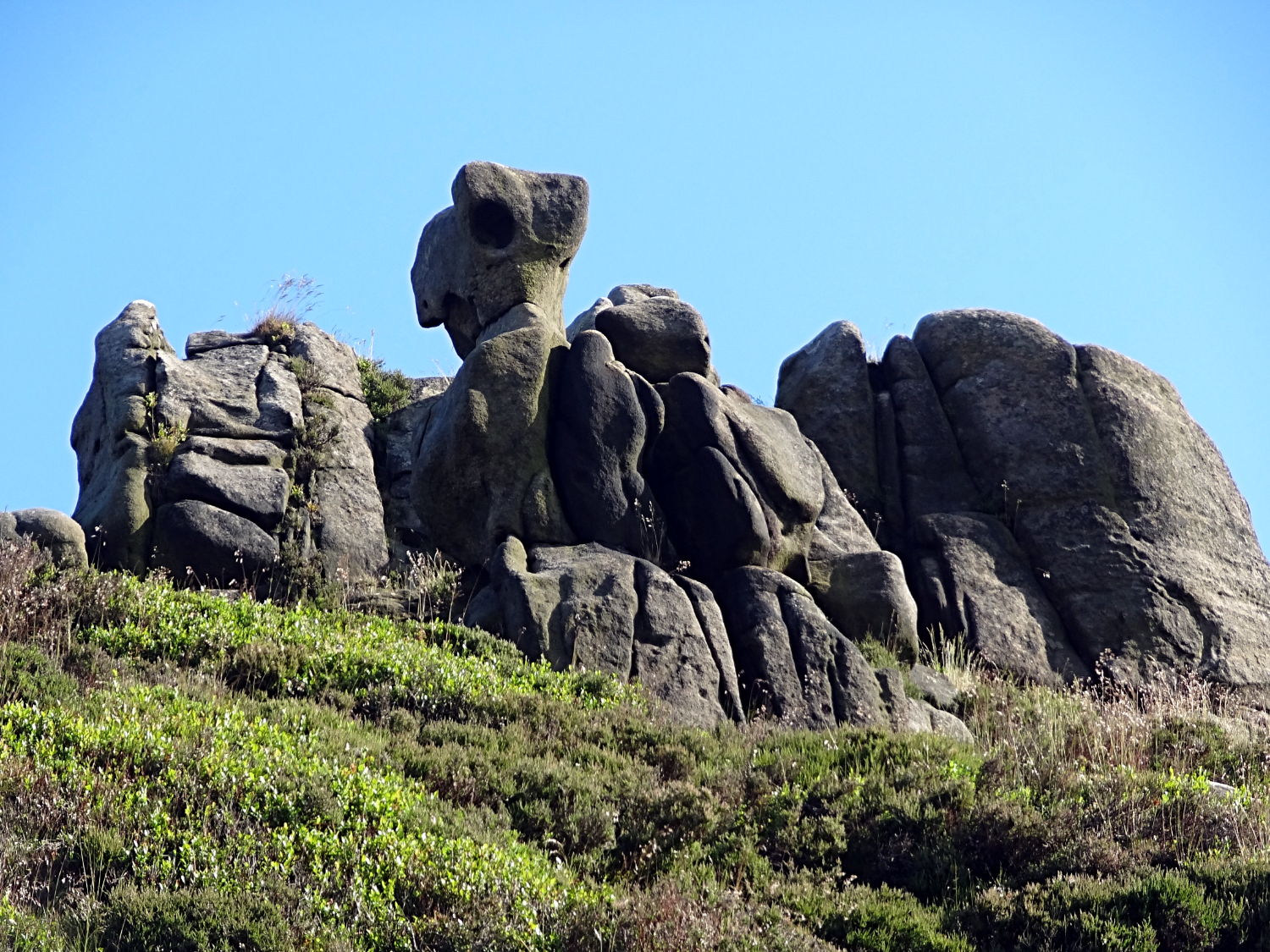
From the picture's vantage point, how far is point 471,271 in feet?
68.1

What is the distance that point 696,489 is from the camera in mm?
18453

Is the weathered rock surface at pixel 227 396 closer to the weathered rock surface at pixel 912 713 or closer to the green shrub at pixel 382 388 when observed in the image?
the green shrub at pixel 382 388

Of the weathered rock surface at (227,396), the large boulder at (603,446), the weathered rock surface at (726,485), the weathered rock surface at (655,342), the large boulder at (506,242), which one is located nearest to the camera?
the large boulder at (603,446)

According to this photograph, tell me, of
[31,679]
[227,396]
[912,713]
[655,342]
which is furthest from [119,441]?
[912,713]

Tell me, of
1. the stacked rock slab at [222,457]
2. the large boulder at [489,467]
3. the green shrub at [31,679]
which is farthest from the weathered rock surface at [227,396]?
the green shrub at [31,679]

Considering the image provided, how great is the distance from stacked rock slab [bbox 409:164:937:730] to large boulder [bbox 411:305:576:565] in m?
0.02

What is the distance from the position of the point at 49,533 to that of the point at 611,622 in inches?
264

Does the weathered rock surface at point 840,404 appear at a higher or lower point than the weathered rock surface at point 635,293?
lower

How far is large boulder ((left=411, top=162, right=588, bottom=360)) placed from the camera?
20.4 metres

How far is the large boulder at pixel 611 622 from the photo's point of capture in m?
15.5

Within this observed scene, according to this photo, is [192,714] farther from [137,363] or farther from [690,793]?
[137,363]

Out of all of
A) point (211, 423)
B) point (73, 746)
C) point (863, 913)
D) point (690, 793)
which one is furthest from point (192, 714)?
point (211, 423)

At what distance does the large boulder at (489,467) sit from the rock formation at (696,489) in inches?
1.4

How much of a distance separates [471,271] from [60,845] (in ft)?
40.9
